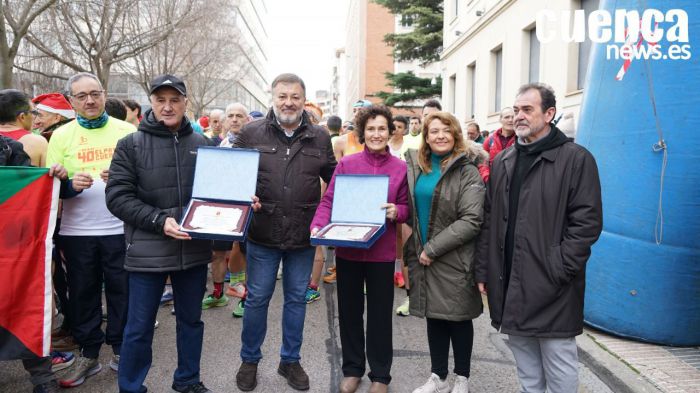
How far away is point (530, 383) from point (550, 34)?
10.5m

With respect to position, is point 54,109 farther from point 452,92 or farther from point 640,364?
point 452,92

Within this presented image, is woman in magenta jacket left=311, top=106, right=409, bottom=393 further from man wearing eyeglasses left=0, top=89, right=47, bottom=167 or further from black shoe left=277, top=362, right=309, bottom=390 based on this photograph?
man wearing eyeglasses left=0, top=89, right=47, bottom=167

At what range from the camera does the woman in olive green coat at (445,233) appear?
10.3ft

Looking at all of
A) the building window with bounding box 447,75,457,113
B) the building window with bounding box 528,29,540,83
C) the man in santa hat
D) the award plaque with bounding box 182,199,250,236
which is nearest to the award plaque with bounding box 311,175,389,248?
the award plaque with bounding box 182,199,250,236

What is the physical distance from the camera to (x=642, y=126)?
13.3ft

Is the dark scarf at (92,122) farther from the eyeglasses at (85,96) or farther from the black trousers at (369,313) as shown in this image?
the black trousers at (369,313)

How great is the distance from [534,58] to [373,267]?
11.1 metres

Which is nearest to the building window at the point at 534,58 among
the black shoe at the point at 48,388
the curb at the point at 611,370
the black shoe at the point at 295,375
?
the curb at the point at 611,370

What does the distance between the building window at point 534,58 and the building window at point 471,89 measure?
4.86 meters

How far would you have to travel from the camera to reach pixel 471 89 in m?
18.3

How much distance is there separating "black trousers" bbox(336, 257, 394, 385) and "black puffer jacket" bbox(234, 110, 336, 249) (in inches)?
16.2

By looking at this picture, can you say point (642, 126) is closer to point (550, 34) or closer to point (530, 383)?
point (530, 383)

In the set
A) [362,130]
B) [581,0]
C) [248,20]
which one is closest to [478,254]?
[362,130]

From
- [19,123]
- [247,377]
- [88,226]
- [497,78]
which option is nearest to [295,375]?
[247,377]
